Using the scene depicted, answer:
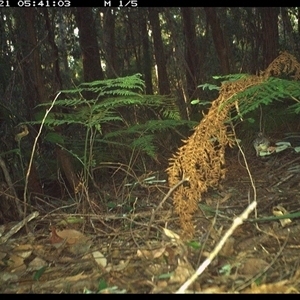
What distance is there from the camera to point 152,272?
1.77 meters

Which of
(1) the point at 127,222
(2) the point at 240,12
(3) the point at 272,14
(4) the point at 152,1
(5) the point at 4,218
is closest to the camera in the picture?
(1) the point at 127,222

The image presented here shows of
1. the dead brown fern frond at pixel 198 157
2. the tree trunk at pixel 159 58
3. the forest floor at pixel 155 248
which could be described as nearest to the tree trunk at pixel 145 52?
the tree trunk at pixel 159 58

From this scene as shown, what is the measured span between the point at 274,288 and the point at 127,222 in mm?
1091

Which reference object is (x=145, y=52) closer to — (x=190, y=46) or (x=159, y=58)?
(x=159, y=58)

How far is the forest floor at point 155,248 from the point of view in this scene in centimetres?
167

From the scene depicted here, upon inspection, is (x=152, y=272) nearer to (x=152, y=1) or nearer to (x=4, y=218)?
(x=4, y=218)

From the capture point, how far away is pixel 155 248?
78.6 inches

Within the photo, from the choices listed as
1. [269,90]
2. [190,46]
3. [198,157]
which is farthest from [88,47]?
[198,157]

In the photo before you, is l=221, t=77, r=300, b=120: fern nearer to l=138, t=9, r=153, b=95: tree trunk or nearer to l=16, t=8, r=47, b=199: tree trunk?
l=16, t=8, r=47, b=199: tree trunk

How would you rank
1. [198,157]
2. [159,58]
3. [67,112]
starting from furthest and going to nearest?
[159,58], [67,112], [198,157]

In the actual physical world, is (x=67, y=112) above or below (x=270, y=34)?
below

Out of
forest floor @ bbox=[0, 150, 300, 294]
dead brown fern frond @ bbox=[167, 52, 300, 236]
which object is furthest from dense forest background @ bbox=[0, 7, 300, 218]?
dead brown fern frond @ bbox=[167, 52, 300, 236]

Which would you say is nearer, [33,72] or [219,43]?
[33,72]
